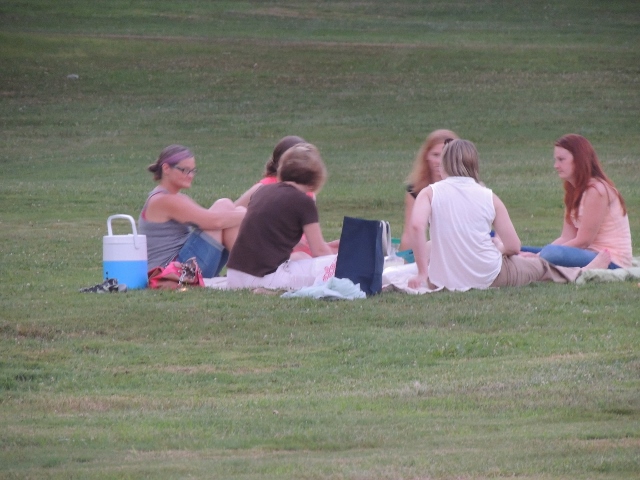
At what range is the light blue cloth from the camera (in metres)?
9.20

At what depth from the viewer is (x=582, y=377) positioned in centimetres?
682

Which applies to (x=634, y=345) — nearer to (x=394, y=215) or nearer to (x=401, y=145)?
(x=394, y=215)

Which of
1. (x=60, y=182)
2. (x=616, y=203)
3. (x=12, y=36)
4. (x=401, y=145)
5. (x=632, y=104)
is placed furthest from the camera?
(x=12, y=36)

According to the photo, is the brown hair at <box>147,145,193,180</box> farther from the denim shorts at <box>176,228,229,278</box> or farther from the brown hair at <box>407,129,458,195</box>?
the brown hair at <box>407,129,458,195</box>

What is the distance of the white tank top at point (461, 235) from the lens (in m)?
9.36

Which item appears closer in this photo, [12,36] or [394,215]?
[394,215]

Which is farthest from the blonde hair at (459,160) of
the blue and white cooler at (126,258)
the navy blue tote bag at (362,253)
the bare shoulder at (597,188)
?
the blue and white cooler at (126,258)

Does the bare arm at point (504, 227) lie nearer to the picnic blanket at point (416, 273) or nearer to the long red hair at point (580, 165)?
the picnic blanket at point (416, 273)

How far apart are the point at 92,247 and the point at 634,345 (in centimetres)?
804

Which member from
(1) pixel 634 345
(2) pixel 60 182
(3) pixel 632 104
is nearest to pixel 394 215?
(2) pixel 60 182

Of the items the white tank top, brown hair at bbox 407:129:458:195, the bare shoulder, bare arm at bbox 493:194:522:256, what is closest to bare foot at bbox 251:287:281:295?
the white tank top

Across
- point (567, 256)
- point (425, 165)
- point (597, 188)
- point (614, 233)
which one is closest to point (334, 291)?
point (425, 165)

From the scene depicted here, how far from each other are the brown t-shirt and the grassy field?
0.43 m

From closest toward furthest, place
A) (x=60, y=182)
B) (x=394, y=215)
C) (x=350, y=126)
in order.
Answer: (x=394, y=215), (x=60, y=182), (x=350, y=126)
